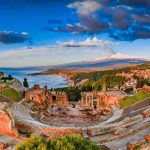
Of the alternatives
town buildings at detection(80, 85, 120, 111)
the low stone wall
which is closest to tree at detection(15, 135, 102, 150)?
the low stone wall

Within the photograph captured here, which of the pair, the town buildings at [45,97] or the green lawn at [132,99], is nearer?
the green lawn at [132,99]

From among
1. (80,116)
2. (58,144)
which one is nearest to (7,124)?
(58,144)

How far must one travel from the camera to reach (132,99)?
184 ft

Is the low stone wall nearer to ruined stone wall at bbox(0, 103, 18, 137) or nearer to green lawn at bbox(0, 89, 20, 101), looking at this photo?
ruined stone wall at bbox(0, 103, 18, 137)

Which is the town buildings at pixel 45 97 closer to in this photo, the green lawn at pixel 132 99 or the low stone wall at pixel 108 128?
the green lawn at pixel 132 99

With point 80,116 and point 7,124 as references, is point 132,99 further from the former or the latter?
point 7,124

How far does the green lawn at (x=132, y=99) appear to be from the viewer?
5507 centimetres

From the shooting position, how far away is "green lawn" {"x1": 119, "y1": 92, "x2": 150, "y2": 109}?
5507 centimetres

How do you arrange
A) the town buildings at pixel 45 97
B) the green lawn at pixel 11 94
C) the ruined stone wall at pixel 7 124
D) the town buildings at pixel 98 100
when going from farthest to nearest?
the town buildings at pixel 45 97, the town buildings at pixel 98 100, the green lawn at pixel 11 94, the ruined stone wall at pixel 7 124

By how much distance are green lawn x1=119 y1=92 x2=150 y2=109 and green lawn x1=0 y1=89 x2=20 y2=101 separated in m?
14.8

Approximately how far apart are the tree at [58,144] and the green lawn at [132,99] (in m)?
31.9

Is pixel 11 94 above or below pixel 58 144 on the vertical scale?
below

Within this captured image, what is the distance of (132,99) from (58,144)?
34.7m

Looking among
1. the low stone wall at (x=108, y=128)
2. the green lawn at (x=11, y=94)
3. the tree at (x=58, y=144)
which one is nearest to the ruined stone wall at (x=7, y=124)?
the low stone wall at (x=108, y=128)
